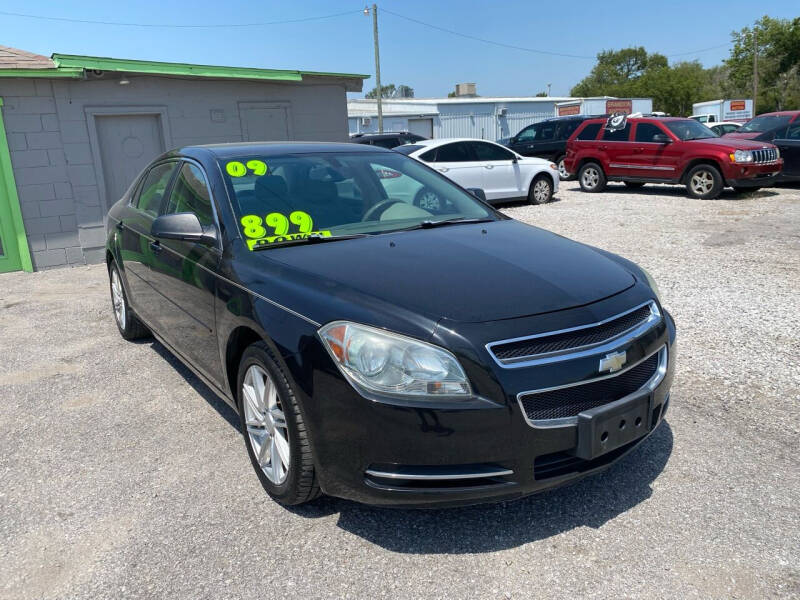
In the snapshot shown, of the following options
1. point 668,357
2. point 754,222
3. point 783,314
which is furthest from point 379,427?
point 754,222

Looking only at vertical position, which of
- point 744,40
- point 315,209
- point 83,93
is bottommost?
point 315,209

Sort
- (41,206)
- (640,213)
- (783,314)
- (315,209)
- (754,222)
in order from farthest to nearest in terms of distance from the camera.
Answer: (640,213), (754,222), (41,206), (783,314), (315,209)

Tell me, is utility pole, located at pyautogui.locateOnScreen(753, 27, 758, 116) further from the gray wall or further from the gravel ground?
the gravel ground

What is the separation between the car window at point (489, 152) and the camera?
507 inches

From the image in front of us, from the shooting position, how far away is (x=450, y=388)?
2.36 metres

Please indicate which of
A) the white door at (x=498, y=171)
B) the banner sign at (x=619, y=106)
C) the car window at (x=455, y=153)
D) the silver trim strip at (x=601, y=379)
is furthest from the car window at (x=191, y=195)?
the banner sign at (x=619, y=106)

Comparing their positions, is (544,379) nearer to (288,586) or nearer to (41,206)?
(288,586)

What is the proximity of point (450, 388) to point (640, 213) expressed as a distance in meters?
10.8

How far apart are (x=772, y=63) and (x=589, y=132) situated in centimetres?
4703

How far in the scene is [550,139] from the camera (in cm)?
1802

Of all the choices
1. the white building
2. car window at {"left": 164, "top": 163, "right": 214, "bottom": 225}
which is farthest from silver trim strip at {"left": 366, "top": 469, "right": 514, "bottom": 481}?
the white building

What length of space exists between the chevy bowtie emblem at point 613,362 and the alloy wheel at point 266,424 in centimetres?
133

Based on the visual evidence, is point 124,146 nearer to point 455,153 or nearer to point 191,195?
point 455,153

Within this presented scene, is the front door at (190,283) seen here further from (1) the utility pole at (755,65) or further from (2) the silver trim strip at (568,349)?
(1) the utility pole at (755,65)
